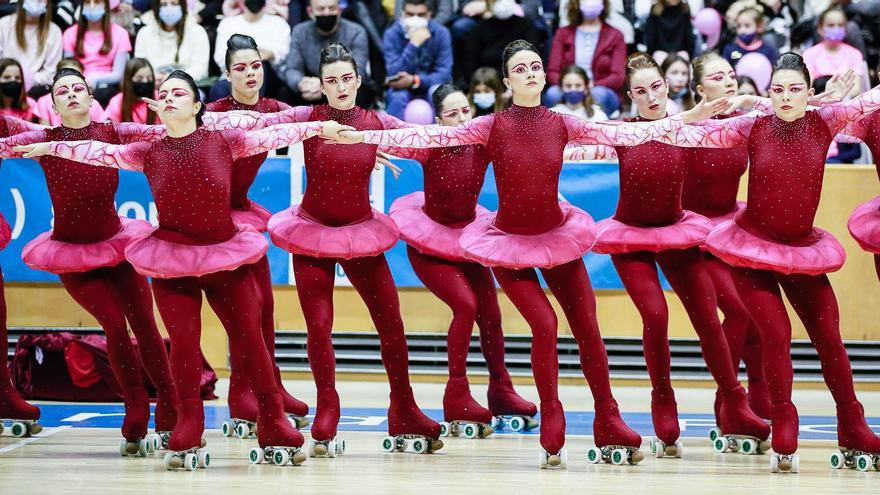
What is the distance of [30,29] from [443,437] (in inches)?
217

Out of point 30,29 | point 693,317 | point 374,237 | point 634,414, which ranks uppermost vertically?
point 30,29

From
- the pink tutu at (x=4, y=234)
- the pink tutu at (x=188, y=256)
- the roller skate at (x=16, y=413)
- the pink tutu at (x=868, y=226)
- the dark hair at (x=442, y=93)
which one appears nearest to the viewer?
the pink tutu at (x=188, y=256)

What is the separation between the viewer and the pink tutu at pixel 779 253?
19.0 feet

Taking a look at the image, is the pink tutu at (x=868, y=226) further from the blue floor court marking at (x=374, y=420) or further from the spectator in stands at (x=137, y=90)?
the spectator in stands at (x=137, y=90)

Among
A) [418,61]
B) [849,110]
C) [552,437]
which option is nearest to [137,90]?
[418,61]

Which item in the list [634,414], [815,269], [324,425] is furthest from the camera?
[634,414]

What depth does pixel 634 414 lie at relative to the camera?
8125 mm

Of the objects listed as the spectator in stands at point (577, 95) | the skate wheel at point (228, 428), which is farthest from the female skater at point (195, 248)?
the spectator in stands at point (577, 95)

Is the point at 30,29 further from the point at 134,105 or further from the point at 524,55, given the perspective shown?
the point at 524,55

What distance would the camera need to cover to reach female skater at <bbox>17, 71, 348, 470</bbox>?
5.87 m

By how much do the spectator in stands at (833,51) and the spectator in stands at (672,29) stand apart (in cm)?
91

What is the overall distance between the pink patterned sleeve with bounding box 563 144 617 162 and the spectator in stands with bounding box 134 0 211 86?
4.40m

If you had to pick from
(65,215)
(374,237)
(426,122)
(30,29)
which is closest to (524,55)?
(374,237)

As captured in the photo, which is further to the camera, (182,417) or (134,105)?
(134,105)
